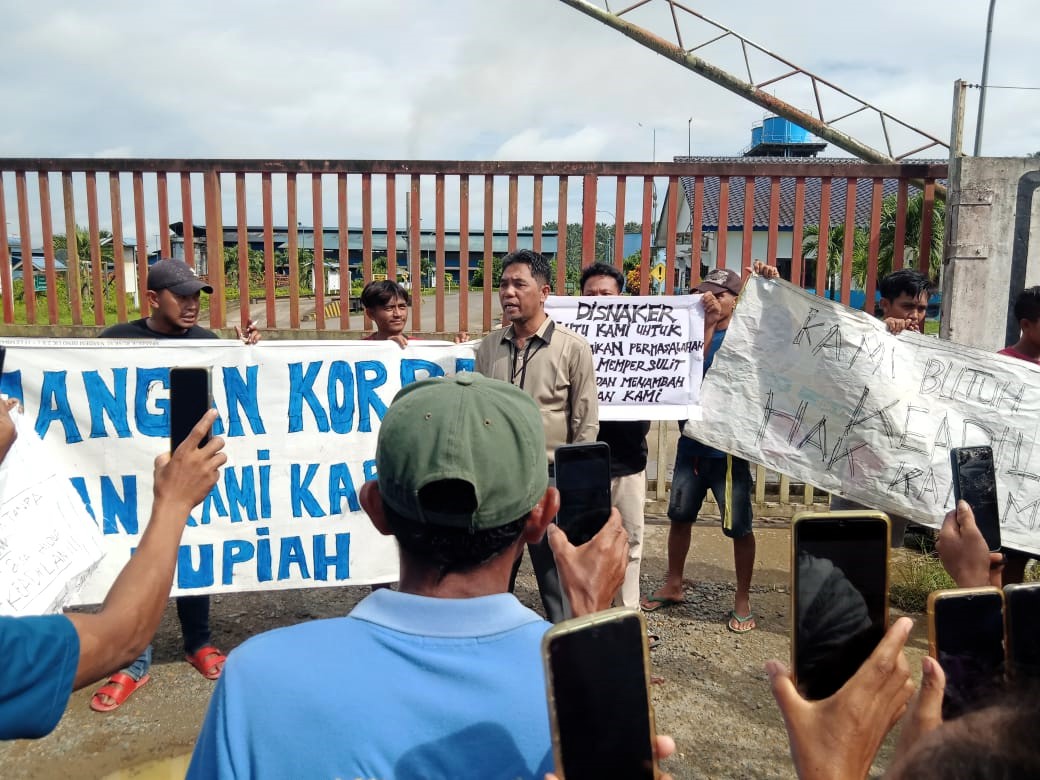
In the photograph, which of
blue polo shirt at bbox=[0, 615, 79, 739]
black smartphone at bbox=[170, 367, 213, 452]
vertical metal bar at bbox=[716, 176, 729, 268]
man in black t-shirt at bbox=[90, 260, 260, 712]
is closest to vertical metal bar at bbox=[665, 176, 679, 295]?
vertical metal bar at bbox=[716, 176, 729, 268]

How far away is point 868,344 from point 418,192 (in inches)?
132

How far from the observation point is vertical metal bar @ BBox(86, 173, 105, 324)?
5.78 m

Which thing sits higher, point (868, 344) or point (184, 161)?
point (184, 161)

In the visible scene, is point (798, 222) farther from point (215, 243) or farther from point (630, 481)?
point (215, 243)

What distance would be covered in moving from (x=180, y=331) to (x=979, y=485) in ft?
11.1

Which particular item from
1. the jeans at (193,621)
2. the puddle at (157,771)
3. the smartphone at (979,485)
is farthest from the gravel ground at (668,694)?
the smartphone at (979,485)

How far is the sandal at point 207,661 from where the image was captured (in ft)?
12.0

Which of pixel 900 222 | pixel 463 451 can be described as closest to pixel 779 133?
pixel 900 222

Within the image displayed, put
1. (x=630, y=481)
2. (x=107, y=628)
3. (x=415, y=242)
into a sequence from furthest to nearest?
1. (x=415, y=242)
2. (x=630, y=481)
3. (x=107, y=628)

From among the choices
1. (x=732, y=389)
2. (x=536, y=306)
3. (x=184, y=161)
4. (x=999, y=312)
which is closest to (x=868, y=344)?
(x=732, y=389)

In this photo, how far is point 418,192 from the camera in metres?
5.75

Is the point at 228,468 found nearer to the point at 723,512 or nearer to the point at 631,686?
the point at 723,512

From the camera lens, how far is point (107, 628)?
1.28 metres

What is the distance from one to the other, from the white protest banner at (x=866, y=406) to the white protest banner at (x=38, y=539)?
2.75 m
